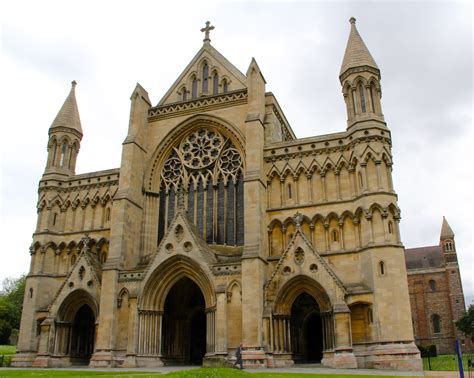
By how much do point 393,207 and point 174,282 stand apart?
13565 mm

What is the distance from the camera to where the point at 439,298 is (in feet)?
242

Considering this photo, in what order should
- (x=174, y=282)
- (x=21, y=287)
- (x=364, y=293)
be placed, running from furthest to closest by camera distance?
(x=21, y=287) < (x=174, y=282) < (x=364, y=293)

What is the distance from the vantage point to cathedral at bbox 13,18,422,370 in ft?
87.5

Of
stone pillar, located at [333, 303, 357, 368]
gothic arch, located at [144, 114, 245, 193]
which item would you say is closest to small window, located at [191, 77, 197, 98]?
gothic arch, located at [144, 114, 245, 193]

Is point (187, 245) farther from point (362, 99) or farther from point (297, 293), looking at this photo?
point (362, 99)

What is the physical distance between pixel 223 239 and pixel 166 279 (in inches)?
179

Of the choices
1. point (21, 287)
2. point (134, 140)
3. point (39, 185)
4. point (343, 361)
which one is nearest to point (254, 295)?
point (343, 361)

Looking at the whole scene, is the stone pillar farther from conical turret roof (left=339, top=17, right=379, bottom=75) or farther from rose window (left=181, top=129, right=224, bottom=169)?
conical turret roof (left=339, top=17, right=379, bottom=75)

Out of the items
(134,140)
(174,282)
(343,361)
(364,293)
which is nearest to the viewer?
(343,361)

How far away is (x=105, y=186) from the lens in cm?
3600

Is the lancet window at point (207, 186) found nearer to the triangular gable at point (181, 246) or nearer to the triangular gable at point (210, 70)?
the triangular gable at point (181, 246)

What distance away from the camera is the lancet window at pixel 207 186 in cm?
3241

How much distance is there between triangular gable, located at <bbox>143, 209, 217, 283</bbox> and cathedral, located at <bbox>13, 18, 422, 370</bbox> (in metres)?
0.07

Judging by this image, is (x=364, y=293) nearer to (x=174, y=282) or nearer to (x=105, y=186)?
(x=174, y=282)
